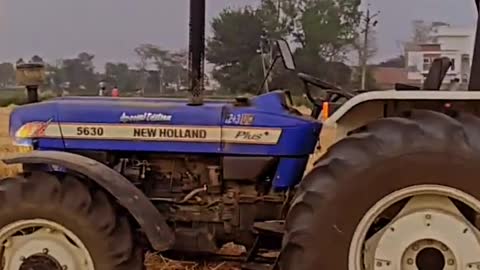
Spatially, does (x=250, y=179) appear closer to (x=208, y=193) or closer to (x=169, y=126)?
(x=208, y=193)

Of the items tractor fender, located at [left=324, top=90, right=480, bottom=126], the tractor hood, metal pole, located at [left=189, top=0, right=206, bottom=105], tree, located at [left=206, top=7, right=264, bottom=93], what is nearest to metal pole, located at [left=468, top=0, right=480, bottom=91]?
tractor fender, located at [left=324, top=90, right=480, bottom=126]

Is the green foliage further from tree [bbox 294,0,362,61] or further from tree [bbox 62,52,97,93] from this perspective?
tree [bbox 62,52,97,93]

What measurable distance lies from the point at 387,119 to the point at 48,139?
2.18 m

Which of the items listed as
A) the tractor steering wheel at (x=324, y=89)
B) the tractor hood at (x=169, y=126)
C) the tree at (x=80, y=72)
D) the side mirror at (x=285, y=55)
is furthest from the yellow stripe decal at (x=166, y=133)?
the tree at (x=80, y=72)

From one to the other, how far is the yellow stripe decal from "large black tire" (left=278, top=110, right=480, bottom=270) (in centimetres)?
87

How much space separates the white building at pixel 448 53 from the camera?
4.97 metres

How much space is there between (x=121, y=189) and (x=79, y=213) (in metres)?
0.27

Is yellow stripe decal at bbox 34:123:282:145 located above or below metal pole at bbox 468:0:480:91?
below

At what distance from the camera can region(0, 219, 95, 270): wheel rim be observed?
489 cm

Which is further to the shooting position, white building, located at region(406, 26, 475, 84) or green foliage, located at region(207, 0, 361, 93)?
green foliage, located at region(207, 0, 361, 93)

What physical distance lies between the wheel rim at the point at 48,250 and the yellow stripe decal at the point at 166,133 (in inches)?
27.4

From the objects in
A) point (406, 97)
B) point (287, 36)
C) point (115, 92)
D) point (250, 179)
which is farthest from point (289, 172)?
point (287, 36)

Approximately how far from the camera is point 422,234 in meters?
4.27

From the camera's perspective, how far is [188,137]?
17.3 feet
